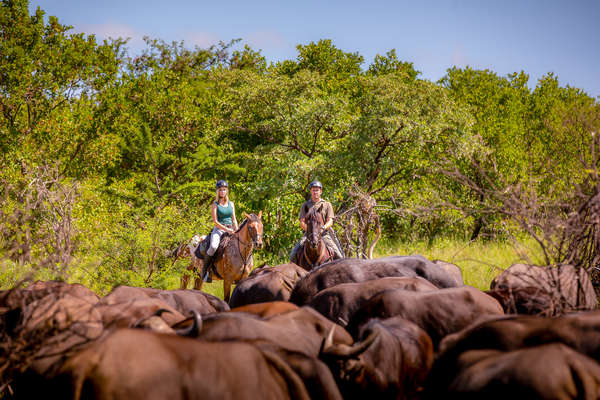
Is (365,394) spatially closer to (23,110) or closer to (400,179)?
(400,179)

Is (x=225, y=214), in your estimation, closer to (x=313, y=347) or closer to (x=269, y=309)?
(x=269, y=309)

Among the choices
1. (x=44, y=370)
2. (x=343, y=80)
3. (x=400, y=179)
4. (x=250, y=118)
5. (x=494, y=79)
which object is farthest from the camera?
(x=494, y=79)

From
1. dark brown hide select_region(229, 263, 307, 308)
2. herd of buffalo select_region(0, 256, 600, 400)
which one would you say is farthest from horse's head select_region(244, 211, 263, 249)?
herd of buffalo select_region(0, 256, 600, 400)

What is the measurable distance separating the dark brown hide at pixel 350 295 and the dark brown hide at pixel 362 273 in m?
0.61

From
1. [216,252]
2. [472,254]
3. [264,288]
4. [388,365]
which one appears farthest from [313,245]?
[472,254]

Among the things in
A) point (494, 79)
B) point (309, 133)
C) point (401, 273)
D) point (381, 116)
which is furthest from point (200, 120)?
point (494, 79)

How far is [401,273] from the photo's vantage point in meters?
9.57

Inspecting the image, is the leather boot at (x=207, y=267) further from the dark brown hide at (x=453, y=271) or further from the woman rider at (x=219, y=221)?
the dark brown hide at (x=453, y=271)

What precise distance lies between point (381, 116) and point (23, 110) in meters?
13.1

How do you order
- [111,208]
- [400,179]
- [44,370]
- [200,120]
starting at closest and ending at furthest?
[44,370]
[111,208]
[400,179]
[200,120]

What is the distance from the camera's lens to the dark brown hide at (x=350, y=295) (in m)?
7.62

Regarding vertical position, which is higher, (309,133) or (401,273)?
(309,133)

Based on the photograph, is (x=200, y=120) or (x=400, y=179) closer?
(x=400, y=179)

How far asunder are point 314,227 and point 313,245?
1.23 ft
